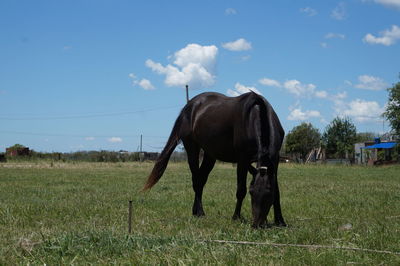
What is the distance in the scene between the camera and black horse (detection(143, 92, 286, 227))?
535cm

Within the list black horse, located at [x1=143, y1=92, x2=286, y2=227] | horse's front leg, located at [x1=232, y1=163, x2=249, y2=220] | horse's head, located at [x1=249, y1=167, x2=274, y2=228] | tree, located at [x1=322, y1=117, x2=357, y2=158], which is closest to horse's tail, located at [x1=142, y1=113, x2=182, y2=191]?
black horse, located at [x1=143, y1=92, x2=286, y2=227]

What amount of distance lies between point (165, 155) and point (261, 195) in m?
3.46

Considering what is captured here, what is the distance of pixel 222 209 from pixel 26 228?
345cm

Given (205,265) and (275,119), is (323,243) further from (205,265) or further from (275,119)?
(275,119)

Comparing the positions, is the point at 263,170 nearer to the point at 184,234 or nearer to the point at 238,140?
the point at 184,234

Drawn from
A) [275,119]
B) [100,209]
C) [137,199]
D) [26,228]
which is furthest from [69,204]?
[275,119]

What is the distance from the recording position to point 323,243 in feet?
14.9

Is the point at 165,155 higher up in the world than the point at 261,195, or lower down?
higher up

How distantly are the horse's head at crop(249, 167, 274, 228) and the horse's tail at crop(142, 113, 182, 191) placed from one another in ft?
10.3

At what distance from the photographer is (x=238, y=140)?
660cm

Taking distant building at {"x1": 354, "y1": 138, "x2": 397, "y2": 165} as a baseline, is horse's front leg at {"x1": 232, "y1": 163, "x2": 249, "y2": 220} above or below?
below

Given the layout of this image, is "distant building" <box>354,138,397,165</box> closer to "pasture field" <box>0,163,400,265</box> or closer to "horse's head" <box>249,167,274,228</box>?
"pasture field" <box>0,163,400,265</box>

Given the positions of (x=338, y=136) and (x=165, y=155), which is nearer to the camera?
(x=165, y=155)

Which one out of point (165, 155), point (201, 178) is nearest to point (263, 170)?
point (201, 178)
